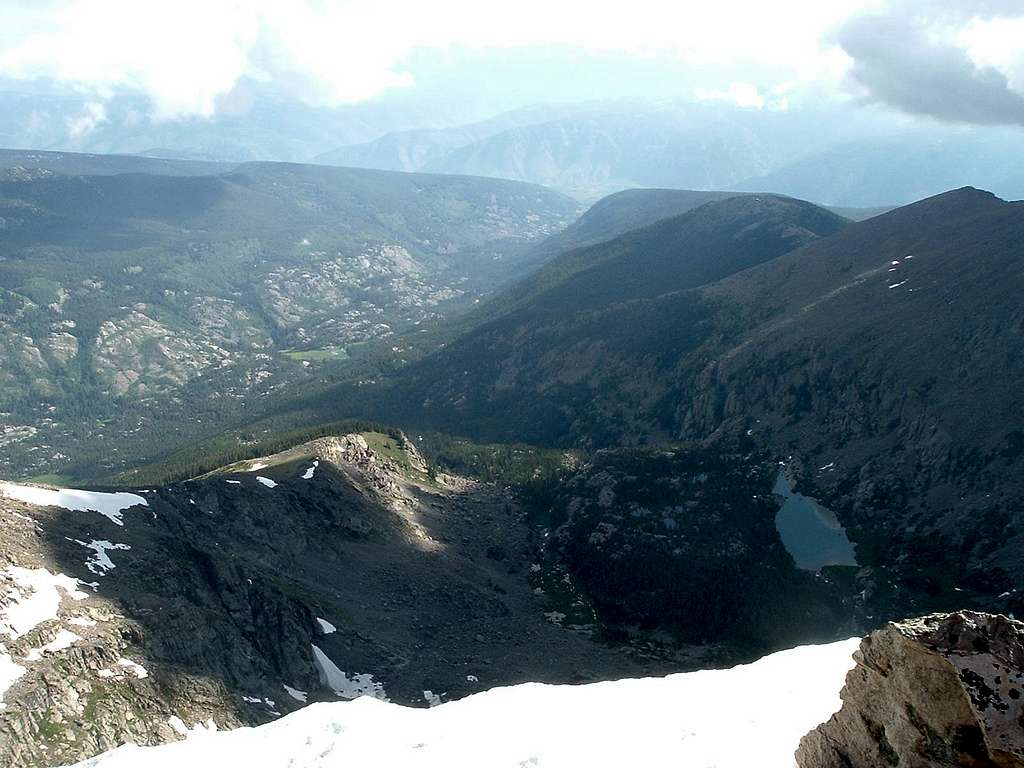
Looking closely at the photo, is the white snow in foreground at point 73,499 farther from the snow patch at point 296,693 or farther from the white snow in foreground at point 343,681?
the snow patch at point 296,693

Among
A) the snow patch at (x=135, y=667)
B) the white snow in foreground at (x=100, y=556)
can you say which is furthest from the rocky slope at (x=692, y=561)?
the snow patch at (x=135, y=667)

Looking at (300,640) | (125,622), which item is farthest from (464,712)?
(300,640)

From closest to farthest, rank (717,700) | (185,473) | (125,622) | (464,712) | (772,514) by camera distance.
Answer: (717,700) → (464,712) → (125,622) → (772,514) → (185,473)

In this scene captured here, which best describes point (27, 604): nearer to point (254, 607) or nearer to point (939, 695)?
point (254, 607)

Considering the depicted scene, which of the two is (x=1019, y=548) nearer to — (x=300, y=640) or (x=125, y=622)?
(x=300, y=640)

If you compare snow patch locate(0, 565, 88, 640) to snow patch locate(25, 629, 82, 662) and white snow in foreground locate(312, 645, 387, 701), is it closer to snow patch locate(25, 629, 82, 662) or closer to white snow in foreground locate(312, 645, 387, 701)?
snow patch locate(25, 629, 82, 662)

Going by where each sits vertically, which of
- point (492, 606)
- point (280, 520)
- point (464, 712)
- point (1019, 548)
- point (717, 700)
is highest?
point (717, 700)

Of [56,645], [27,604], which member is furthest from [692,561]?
[27,604]
